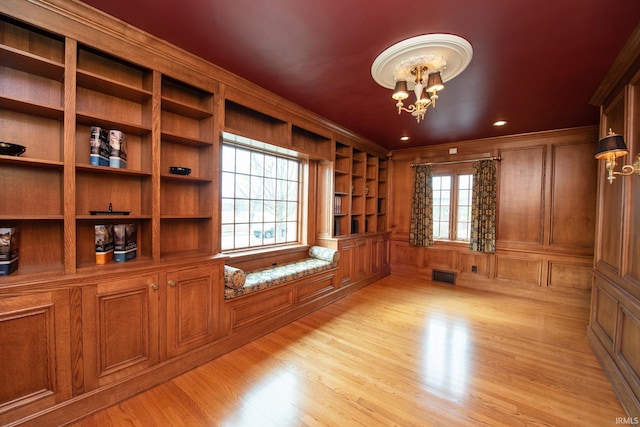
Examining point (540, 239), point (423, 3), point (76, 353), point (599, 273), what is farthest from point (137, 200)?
point (540, 239)

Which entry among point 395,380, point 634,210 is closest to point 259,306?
point 395,380

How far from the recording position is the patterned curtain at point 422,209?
A: 5.13 meters

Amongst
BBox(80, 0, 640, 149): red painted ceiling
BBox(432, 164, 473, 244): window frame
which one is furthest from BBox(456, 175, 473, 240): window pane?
BBox(80, 0, 640, 149): red painted ceiling

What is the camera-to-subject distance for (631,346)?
6.39 feet

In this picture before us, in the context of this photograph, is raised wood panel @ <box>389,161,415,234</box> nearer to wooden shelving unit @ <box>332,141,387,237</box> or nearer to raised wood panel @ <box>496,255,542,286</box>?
wooden shelving unit @ <box>332,141,387,237</box>

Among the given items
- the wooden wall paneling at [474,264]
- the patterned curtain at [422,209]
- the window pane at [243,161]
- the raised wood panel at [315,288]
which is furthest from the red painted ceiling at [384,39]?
the wooden wall paneling at [474,264]

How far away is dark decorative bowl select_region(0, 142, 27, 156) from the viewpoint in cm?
153

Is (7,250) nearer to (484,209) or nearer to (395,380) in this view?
(395,380)

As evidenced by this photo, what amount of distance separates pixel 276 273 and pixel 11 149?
2.34m

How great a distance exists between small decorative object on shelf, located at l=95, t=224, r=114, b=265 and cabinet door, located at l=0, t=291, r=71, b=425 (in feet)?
1.10

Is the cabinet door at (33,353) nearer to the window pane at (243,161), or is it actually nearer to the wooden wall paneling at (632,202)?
the window pane at (243,161)

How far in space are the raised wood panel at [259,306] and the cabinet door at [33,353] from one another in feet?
3.91

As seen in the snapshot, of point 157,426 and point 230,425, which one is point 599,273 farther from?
point 157,426

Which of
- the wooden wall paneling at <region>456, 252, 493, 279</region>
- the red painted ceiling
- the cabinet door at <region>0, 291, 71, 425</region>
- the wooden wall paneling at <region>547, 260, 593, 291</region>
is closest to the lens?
the cabinet door at <region>0, 291, 71, 425</region>
